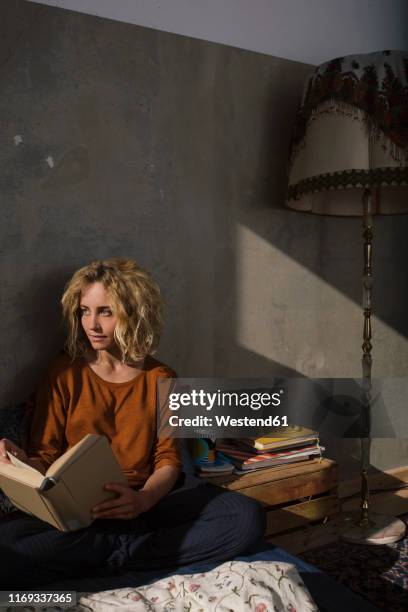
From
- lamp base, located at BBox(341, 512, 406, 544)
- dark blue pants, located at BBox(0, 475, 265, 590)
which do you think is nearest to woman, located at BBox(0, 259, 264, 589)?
dark blue pants, located at BBox(0, 475, 265, 590)

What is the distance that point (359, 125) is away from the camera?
7.57 ft

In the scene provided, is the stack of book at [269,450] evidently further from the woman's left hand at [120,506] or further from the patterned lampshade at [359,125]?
the patterned lampshade at [359,125]

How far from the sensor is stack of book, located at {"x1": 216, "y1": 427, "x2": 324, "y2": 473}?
228cm

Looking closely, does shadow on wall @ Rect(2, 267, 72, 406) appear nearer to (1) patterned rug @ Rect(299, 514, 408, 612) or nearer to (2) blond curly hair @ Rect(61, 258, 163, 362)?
(2) blond curly hair @ Rect(61, 258, 163, 362)

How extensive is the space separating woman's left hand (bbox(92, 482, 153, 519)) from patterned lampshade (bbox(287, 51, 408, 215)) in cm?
137

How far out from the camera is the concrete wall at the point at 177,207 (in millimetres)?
2084

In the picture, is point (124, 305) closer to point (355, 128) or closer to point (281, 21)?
point (355, 128)

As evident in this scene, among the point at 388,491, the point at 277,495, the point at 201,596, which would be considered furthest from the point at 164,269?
the point at 388,491

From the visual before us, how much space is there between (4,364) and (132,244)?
2.12ft

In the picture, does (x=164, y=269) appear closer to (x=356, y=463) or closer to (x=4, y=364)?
(x=4, y=364)

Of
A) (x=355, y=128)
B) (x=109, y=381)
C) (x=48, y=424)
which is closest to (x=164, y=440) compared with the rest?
(x=109, y=381)

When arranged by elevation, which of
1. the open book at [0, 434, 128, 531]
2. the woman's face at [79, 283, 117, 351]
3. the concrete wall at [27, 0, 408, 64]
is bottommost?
the open book at [0, 434, 128, 531]

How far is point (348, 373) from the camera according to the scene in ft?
9.72

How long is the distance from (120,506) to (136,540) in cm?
11
